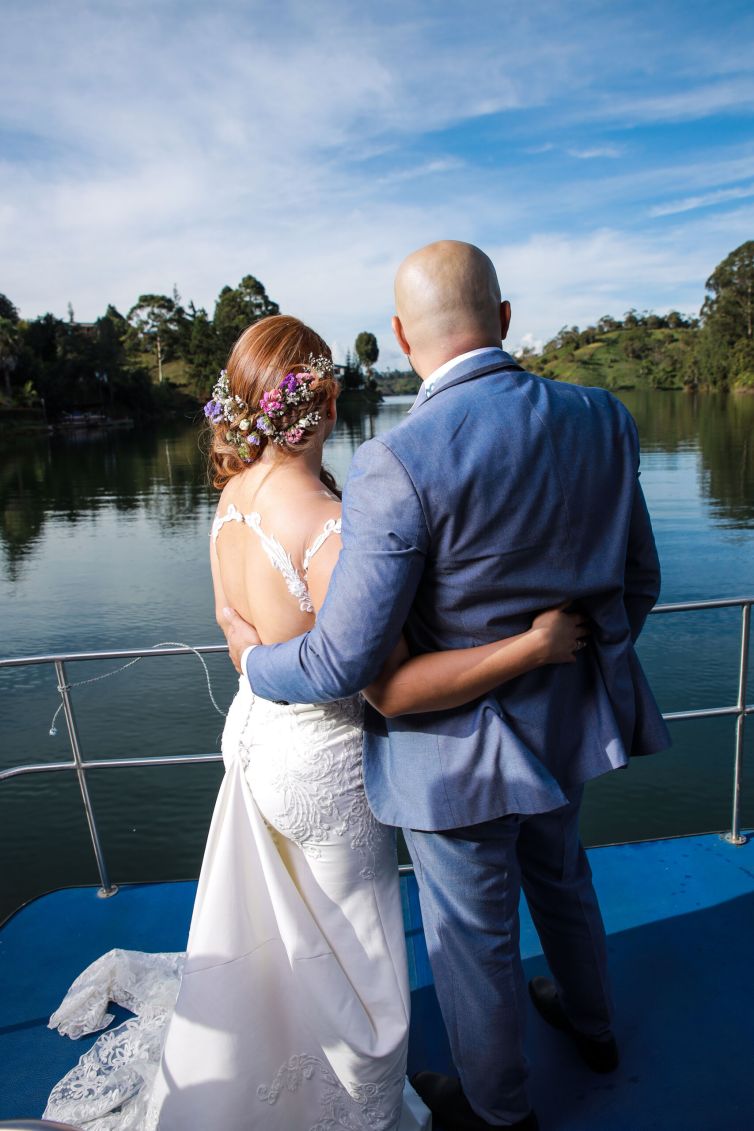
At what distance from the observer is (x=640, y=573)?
1433 millimetres

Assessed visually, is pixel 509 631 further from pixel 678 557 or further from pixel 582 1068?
pixel 678 557

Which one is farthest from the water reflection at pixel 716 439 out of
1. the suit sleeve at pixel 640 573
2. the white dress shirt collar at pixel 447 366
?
the white dress shirt collar at pixel 447 366

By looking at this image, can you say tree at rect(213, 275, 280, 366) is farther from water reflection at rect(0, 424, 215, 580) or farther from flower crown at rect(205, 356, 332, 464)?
flower crown at rect(205, 356, 332, 464)

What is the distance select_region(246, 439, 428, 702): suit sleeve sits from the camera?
1.14 m

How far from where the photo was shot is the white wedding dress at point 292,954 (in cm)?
146

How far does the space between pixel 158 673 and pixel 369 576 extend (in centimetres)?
885

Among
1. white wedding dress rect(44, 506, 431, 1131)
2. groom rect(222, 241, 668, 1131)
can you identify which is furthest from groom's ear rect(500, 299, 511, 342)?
white wedding dress rect(44, 506, 431, 1131)

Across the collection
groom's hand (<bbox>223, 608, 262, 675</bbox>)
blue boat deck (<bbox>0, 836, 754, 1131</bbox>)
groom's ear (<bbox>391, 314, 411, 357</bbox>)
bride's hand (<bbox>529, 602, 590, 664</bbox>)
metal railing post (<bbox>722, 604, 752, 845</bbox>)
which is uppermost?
groom's ear (<bbox>391, 314, 411, 357</bbox>)

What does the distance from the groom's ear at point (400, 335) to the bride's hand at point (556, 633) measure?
50 centimetres

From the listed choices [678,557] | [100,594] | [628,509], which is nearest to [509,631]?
[628,509]

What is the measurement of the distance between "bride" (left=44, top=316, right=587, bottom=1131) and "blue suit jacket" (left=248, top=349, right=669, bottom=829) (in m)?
0.15

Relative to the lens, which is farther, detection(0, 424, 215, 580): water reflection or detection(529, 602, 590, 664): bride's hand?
detection(0, 424, 215, 580): water reflection

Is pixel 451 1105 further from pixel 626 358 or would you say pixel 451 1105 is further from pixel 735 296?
pixel 626 358

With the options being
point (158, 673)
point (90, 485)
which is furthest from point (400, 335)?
point (90, 485)
